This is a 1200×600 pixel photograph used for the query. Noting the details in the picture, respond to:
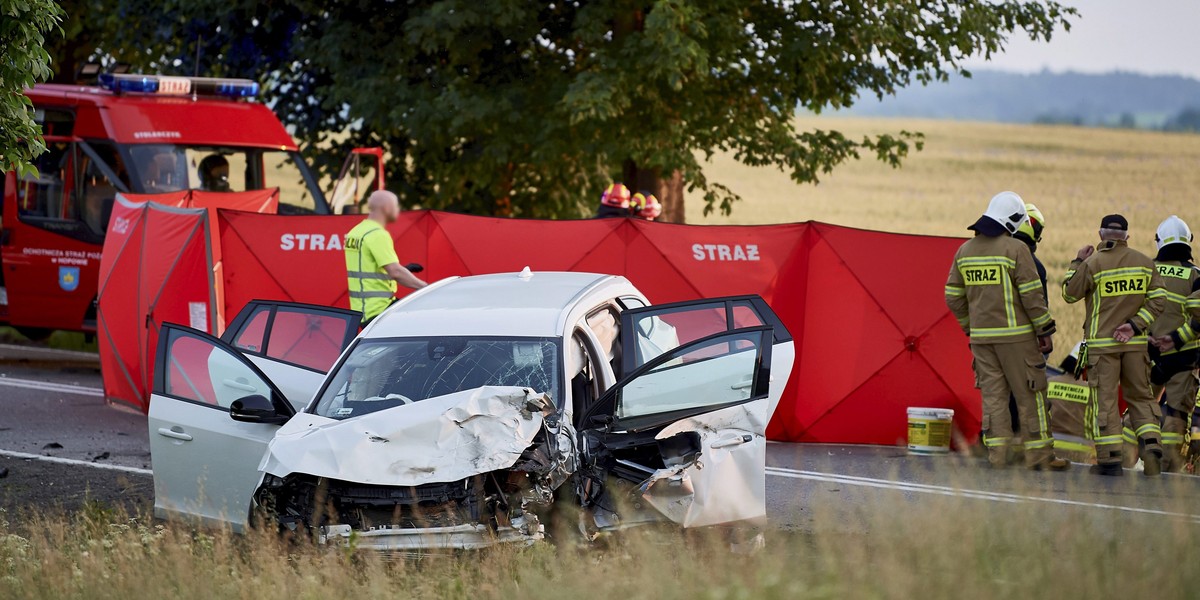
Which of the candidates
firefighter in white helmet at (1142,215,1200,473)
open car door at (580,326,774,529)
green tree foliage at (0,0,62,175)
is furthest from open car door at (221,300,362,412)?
firefighter in white helmet at (1142,215,1200,473)

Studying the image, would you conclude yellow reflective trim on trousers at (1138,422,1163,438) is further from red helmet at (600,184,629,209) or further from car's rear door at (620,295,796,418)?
red helmet at (600,184,629,209)

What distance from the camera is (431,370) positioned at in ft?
21.5

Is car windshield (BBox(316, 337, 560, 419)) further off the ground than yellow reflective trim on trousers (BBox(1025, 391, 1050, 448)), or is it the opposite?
car windshield (BBox(316, 337, 560, 419))

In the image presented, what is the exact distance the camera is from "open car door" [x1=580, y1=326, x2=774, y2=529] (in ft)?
19.5

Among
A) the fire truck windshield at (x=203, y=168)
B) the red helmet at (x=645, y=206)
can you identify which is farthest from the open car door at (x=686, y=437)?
the fire truck windshield at (x=203, y=168)

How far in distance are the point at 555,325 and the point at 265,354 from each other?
195cm

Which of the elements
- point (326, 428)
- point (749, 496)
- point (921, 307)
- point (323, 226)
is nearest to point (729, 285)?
point (921, 307)

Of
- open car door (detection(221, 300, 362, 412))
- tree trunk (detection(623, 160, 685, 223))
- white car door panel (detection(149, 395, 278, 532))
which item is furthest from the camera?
tree trunk (detection(623, 160, 685, 223))

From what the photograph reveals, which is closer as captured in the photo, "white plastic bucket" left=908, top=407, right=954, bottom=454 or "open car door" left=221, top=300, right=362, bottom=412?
"open car door" left=221, top=300, right=362, bottom=412

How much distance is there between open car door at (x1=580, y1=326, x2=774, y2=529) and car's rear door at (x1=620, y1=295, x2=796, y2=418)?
181 millimetres

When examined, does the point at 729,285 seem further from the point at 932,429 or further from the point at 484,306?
the point at 484,306

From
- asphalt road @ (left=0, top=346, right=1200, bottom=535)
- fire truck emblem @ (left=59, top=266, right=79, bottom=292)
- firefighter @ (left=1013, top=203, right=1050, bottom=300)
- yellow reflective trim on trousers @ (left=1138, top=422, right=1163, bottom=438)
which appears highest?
firefighter @ (left=1013, top=203, right=1050, bottom=300)

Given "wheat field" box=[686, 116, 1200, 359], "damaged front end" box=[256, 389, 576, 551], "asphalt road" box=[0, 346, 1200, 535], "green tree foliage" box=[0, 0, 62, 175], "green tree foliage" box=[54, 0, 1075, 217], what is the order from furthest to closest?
"wheat field" box=[686, 116, 1200, 359] → "green tree foliage" box=[54, 0, 1075, 217] → "green tree foliage" box=[0, 0, 62, 175] → "asphalt road" box=[0, 346, 1200, 535] → "damaged front end" box=[256, 389, 576, 551]

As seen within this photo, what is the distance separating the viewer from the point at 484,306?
6980mm
